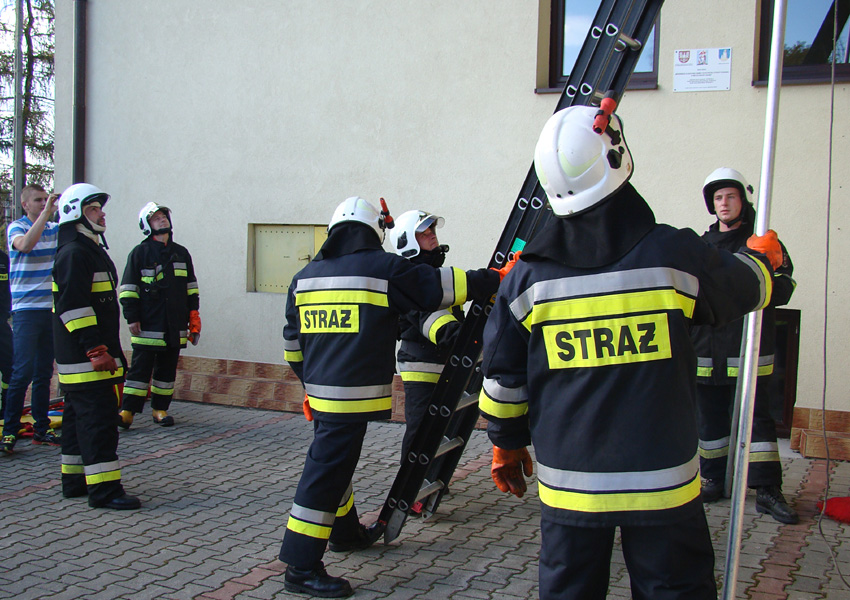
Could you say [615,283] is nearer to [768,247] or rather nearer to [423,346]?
[768,247]

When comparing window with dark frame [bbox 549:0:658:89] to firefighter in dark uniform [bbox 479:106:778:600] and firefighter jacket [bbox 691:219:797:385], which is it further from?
firefighter in dark uniform [bbox 479:106:778:600]

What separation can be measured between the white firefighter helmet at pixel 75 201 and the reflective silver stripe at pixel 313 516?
2805 mm

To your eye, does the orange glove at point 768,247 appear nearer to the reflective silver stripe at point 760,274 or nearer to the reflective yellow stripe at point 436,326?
the reflective silver stripe at point 760,274

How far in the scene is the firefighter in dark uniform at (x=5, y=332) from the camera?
22.3ft

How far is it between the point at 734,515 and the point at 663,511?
2.50ft

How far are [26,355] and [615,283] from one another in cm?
578

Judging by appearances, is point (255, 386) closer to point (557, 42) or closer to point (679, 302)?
point (557, 42)

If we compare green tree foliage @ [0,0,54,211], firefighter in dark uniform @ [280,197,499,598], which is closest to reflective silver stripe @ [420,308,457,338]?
firefighter in dark uniform @ [280,197,499,598]

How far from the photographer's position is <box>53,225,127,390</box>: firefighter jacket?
5.11 metres

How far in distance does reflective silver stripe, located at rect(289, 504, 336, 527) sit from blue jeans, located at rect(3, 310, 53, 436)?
3.81 metres

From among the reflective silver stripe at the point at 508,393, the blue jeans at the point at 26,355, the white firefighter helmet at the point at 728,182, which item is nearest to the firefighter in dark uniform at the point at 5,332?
the blue jeans at the point at 26,355

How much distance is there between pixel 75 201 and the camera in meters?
5.31

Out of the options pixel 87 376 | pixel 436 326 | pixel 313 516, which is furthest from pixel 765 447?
pixel 87 376

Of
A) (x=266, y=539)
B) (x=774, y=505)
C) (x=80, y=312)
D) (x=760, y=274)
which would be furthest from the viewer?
(x=80, y=312)
